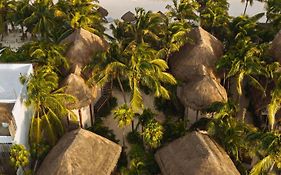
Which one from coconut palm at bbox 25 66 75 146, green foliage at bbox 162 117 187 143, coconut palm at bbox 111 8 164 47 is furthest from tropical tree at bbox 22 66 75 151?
coconut palm at bbox 111 8 164 47

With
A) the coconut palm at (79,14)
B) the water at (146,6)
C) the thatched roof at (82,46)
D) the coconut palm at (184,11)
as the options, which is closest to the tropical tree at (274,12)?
the coconut palm at (184,11)

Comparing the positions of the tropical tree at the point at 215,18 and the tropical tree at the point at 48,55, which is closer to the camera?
the tropical tree at the point at 48,55

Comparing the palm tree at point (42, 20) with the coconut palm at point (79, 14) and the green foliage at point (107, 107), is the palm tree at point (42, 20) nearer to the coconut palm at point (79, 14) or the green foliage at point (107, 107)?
the coconut palm at point (79, 14)

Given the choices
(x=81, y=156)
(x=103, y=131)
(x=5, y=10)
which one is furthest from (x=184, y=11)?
(x=5, y=10)

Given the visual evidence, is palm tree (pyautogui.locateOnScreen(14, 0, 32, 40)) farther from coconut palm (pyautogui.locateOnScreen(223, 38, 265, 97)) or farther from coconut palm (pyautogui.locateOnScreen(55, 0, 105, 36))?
coconut palm (pyautogui.locateOnScreen(223, 38, 265, 97))

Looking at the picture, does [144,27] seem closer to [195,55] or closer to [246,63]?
[195,55]

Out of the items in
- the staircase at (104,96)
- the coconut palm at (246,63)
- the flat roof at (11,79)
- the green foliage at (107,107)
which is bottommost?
the green foliage at (107,107)

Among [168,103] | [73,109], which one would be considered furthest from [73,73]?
[168,103]
